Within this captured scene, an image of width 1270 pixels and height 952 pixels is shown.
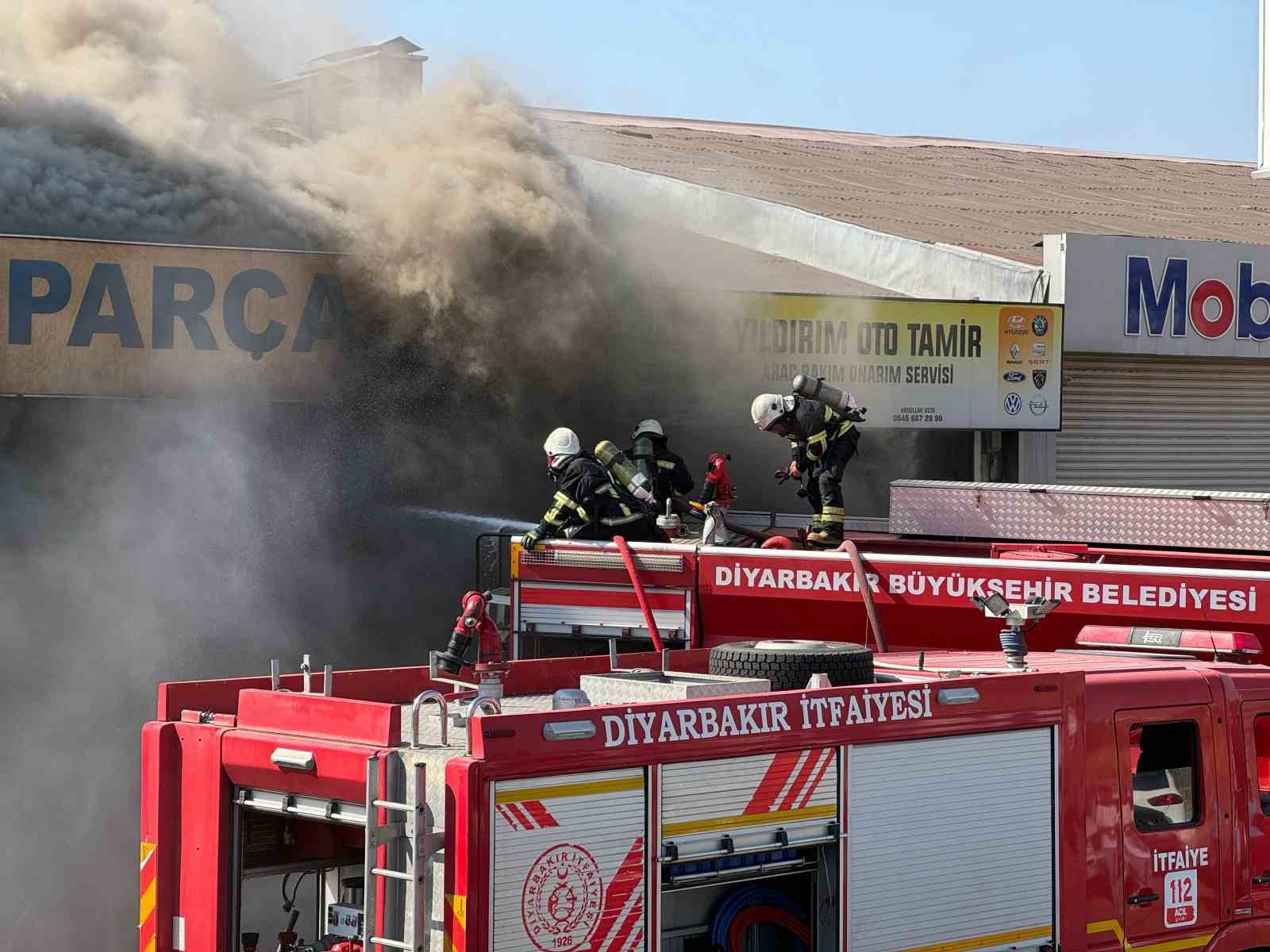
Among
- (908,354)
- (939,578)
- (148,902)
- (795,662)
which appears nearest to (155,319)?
(939,578)

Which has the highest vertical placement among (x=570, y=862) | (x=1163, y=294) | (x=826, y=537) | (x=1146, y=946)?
(x=1163, y=294)

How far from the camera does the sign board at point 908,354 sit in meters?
15.8

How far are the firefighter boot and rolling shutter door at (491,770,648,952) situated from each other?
20.4 ft

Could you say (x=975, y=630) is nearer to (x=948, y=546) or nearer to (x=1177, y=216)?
(x=948, y=546)

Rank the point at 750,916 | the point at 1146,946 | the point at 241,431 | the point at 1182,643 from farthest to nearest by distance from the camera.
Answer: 1. the point at 241,431
2. the point at 1182,643
3. the point at 1146,946
4. the point at 750,916

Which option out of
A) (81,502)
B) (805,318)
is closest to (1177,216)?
(805,318)

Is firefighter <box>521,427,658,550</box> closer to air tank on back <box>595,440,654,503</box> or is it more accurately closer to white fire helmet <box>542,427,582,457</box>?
white fire helmet <box>542,427,582,457</box>

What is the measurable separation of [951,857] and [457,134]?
532 inches

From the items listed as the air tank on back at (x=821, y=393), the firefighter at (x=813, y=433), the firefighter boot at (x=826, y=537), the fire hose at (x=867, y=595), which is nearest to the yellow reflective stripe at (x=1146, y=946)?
the fire hose at (x=867, y=595)

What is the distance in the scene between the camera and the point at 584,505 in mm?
10766

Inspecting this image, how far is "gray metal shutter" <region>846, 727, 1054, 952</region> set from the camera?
539 centimetres

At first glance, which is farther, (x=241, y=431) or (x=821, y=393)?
(x=241, y=431)

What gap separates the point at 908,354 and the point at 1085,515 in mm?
5961

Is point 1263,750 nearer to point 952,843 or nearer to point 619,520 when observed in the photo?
point 952,843
